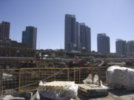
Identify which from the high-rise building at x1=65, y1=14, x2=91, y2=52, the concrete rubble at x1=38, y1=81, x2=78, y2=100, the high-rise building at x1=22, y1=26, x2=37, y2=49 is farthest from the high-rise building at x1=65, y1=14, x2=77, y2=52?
the concrete rubble at x1=38, y1=81, x2=78, y2=100

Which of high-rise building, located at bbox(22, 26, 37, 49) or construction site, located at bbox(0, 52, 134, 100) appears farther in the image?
high-rise building, located at bbox(22, 26, 37, 49)

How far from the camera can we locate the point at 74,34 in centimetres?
13675

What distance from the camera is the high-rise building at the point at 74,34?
446ft

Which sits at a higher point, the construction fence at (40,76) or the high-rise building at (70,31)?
the high-rise building at (70,31)

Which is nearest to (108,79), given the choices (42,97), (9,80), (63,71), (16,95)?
(63,71)

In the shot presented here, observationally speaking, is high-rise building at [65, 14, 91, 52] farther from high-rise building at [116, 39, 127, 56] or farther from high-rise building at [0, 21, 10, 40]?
high-rise building at [0, 21, 10, 40]

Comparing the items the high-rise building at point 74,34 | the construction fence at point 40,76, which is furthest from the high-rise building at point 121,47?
the construction fence at point 40,76

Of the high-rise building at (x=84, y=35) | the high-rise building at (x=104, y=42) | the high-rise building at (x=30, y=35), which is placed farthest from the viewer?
the high-rise building at (x=104, y=42)

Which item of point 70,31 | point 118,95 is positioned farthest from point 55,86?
point 70,31

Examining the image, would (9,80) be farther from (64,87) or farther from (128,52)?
(128,52)

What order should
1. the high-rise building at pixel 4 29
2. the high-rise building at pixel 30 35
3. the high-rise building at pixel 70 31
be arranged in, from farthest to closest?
the high-rise building at pixel 70 31 → the high-rise building at pixel 30 35 → the high-rise building at pixel 4 29

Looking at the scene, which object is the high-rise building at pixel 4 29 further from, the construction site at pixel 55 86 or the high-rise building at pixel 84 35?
the construction site at pixel 55 86

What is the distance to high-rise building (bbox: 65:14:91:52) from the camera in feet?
446

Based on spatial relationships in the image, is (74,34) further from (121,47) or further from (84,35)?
(121,47)
